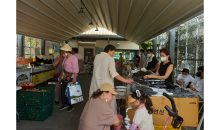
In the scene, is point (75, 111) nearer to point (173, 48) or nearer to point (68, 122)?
point (68, 122)

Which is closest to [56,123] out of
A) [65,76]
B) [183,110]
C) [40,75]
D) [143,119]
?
[65,76]

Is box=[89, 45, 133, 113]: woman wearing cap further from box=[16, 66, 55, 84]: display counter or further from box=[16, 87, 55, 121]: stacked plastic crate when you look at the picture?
box=[16, 66, 55, 84]: display counter

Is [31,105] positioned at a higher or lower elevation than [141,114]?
lower

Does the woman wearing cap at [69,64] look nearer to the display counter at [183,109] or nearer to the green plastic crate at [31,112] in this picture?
the green plastic crate at [31,112]

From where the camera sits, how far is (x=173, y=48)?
20.7 ft

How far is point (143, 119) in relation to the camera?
2096mm

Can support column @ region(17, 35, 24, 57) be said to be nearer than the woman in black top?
No

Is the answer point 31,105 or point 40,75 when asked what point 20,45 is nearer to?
point 40,75

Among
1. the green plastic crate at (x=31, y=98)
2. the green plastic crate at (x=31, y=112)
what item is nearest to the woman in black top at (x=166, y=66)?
the green plastic crate at (x=31, y=98)

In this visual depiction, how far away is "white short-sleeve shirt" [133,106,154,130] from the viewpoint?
6.83 feet

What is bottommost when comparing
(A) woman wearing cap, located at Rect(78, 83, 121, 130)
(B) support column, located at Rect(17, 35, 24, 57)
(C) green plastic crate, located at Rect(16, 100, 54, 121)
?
(C) green plastic crate, located at Rect(16, 100, 54, 121)

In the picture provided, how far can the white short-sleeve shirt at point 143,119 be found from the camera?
6.83 ft

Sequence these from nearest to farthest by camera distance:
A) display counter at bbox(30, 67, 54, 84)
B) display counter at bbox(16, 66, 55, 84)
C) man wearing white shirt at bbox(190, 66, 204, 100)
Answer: man wearing white shirt at bbox(190, 66, 204, 100)
display counter at bbox(16, 66, 55, 84)
display counter at bbox(30, 67, 54, 84)

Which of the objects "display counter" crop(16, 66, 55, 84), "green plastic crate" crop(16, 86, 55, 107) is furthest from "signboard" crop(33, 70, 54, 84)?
"green plastic crate" crop(16, 86, 55, 107)
